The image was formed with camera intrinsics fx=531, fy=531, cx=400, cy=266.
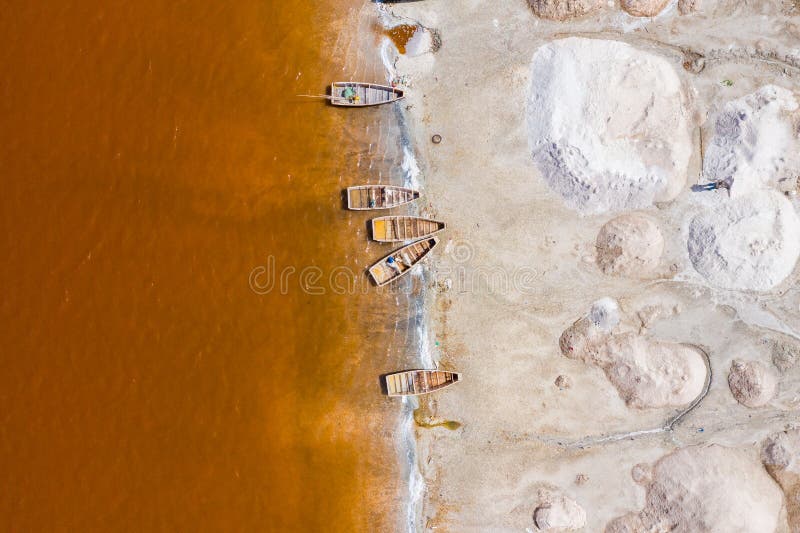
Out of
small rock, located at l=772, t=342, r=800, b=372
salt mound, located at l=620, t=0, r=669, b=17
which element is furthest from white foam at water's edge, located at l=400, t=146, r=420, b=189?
small rock, located at l=772, t=342, r=800, b=372

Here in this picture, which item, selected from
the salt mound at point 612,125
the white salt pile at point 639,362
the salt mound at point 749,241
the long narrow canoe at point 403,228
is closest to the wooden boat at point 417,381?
the white salt pile at point 639,362

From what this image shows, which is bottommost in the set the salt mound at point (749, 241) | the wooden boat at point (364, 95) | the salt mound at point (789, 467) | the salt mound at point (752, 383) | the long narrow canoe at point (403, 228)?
the salt mound at point (789, 467)

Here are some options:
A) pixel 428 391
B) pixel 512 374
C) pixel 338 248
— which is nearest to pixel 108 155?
pixel 338 248

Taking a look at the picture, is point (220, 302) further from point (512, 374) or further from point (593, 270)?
point (593, 270)

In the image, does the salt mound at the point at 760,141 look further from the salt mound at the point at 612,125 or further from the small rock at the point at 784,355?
the small rock at the point at 784,355

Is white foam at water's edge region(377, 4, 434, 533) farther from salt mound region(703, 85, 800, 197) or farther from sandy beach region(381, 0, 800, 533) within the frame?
salt mound region(703, 85, 800, 197)
